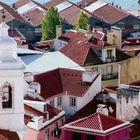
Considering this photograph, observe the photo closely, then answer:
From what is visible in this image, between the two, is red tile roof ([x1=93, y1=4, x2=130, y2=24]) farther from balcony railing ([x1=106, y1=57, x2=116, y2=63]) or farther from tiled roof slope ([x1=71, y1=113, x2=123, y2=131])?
tiled roof slope ([x1=71, y1=113, x2=123, y2=131])

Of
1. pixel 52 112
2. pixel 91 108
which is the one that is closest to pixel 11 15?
pixel 91 108

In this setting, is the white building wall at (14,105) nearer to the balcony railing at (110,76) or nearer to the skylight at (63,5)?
the balcony railing at (110,76)

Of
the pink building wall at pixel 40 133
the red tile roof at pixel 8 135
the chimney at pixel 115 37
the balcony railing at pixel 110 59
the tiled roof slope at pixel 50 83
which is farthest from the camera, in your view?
the chimney at pixel 115 37

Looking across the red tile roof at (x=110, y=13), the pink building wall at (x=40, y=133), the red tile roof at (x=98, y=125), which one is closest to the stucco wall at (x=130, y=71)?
the pink building wall at (x=40, y=133)

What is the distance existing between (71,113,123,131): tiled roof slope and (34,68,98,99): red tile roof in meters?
9.00

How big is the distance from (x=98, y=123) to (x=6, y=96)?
8.39 metres

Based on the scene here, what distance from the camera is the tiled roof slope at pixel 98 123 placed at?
124 ft

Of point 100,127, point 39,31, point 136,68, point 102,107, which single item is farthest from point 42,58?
point 39,31

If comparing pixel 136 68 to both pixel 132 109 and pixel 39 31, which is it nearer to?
→ pixel 132 109

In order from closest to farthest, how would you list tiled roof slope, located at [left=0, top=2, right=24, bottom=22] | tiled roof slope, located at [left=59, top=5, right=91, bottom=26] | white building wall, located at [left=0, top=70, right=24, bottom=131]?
white building wall, located at [left=0, top=70, right=24, bottom=131] < tiled roof slope, located at [left=0, top=2, right=24, bottom=22] < tiled roof slope, located at [left=59, top=5, right=91, bottom=26]

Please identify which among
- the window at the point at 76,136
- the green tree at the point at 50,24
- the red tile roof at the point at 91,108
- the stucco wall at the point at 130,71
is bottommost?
the window at the point at 76,136

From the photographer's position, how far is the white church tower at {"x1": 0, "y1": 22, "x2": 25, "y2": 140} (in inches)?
1197

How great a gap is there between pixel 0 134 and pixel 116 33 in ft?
142

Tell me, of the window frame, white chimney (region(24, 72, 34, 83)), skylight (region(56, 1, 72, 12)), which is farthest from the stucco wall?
skylight (region(56, 1, 72, 12))
